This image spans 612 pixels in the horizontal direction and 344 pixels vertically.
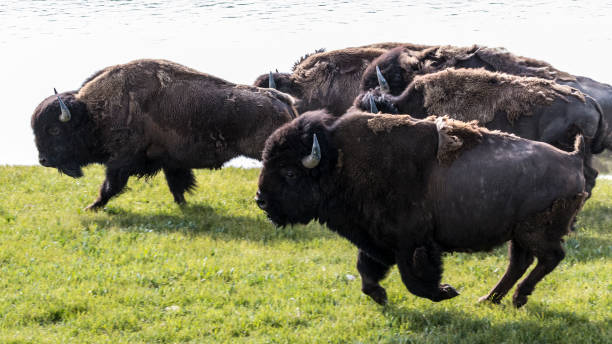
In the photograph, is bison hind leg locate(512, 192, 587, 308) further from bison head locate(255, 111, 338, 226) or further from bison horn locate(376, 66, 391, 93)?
bison horn locate(376, 66, 391, 93)

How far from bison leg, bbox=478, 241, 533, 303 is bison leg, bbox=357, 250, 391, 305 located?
0.90 m

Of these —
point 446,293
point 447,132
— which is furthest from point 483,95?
point 446,293

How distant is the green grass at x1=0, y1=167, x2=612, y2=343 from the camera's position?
259 inches

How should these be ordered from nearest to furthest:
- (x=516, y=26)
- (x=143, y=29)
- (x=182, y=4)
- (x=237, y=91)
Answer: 1. (x=237, y=91)
2. (x=516, y=26)
3. (x=143, y=29)
4. (x=182, y=4)

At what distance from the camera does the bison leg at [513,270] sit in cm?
687

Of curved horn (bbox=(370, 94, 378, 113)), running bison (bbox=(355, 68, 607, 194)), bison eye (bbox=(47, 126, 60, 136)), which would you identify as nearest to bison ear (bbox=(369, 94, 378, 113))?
curved horn (bbox=(370, 94, 378, 113))

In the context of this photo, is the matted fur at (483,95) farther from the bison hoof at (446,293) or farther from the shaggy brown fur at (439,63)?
the bison hoof at (446,293)

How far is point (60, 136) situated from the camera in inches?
426

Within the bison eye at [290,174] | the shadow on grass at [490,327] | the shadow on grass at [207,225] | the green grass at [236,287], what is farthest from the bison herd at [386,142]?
the shadow on grass at [207,225]

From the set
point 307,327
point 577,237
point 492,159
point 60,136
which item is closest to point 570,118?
point 577,237

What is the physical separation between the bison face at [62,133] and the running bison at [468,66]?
4101mm

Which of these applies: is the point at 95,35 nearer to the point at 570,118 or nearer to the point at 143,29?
the point at 143,29

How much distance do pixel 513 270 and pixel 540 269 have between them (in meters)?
0.35

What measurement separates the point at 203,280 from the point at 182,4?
1030 inches
